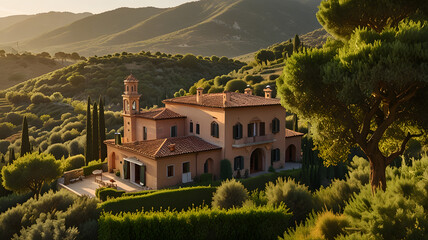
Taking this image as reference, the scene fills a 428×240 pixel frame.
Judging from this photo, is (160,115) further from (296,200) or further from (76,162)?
(296,200)

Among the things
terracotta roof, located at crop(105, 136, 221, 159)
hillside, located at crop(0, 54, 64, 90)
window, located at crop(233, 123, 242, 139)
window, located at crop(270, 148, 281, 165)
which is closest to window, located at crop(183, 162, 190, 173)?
terracotta roof, located at crop(105, 136, 221, 159)

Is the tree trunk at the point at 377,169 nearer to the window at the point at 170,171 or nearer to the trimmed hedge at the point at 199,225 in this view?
the trimmed hedge at the point at 199,225

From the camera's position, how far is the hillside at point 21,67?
117 m

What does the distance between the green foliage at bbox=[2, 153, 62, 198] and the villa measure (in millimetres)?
6882

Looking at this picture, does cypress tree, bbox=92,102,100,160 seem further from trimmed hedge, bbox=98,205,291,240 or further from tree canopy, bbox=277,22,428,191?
tree canopy, bbox=277,22,428,191

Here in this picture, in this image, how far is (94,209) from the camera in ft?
58.6

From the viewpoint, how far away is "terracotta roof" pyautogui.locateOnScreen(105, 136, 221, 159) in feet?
101

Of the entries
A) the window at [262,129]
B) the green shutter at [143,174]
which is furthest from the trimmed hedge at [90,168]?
the window at [262,129]

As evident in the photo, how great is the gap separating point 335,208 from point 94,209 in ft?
39.9

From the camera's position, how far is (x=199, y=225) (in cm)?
1563

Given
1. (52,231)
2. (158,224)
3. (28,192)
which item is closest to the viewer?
(52,231)

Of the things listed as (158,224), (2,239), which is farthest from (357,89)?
(2,239)

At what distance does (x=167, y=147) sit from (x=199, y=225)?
54.9 ft

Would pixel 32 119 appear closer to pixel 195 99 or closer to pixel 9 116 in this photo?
pixel 9 116
